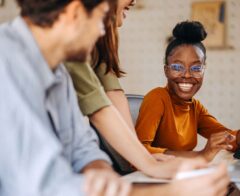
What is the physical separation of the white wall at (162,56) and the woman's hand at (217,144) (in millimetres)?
1098

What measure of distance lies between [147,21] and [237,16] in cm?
51

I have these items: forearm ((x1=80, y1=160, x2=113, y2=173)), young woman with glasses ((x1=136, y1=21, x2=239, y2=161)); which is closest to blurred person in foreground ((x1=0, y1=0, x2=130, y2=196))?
forearm ((x1=80, y1=160, x2=113, y2=173))

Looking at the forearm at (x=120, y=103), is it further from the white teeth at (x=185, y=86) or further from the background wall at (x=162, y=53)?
the background wall at (x=162, y=53)

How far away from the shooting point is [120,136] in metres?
1.07

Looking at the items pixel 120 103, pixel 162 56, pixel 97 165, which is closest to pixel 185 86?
pixel 120 103

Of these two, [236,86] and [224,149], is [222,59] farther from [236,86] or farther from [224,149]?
[224,149]

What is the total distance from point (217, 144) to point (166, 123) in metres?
0.22

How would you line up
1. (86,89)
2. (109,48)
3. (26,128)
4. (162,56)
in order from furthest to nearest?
1. (162,56)
2. (109,48)
3. (86,89)
4. (26,128)

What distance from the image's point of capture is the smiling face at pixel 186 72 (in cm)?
164

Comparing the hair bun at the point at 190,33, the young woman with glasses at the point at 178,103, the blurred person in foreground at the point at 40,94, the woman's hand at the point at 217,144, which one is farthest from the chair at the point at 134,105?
the blurred person in foreground at the point at 40,94

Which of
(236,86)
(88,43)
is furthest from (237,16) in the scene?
(88,43)

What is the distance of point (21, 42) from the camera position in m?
0.67

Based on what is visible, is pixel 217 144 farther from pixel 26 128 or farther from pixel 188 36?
pixel 26 128

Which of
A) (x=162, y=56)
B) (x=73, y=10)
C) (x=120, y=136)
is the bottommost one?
(x=162, y=56)
